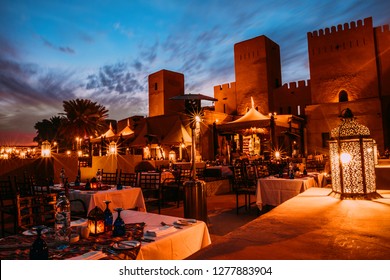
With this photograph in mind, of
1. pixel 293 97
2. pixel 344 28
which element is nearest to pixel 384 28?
pixel 344 28

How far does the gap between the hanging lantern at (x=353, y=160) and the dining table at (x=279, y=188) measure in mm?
2428

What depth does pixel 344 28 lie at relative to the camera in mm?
19484

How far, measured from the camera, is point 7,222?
5.31m

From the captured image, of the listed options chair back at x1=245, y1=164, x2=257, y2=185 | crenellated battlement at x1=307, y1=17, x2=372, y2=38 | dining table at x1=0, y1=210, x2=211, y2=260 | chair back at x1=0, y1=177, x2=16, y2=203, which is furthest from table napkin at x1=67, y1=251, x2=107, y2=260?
crenellated battlement at x1=307, y1=17, x2=372, y2=38

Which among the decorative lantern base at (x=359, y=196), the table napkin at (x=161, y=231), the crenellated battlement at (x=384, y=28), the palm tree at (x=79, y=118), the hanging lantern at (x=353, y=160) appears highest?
the crenellated battlement at (x=384, y=28)

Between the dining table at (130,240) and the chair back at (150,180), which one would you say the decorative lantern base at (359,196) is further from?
the chair back at (150,180)

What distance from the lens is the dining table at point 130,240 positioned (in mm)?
1450

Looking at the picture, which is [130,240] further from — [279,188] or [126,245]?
[279,188]

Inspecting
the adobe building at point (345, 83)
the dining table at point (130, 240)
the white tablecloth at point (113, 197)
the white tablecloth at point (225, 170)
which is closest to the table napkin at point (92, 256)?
the dining table at point (130, 240)

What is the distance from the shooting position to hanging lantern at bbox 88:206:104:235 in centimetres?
180

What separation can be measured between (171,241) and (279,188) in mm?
3493

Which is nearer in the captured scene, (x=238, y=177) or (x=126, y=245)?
(x=126, y=245)

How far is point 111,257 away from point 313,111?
19.9 meters
